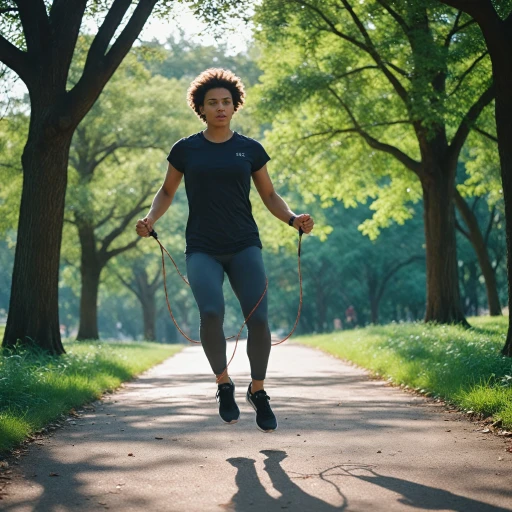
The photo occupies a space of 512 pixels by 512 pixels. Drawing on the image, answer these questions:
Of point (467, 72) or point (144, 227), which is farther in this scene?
point (467, 72)

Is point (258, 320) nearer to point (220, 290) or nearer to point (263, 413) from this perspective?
point (220, 290)

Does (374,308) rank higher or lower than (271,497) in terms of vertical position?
higher

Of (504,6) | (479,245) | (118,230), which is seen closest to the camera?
(504,6)

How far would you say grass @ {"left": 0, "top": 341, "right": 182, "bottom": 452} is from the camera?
6.75 m

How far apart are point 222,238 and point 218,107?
0.91 meters

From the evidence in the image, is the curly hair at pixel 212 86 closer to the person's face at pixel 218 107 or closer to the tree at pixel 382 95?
the person's face at pixel 218 107

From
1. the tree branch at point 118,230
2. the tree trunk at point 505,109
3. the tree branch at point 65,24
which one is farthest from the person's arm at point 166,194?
the tree branch at point 118,230

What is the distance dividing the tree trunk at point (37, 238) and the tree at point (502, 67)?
19.3ft

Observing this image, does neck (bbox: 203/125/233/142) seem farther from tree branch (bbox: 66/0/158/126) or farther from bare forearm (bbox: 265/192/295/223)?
tree branch (bbox: 66/0/158/126)

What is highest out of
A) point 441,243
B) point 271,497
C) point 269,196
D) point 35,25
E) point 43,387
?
point 35,25

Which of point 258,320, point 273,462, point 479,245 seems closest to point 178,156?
point 258,320

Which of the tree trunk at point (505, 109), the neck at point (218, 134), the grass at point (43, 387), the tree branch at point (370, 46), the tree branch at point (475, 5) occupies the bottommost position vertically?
the grass at point (43, 387)

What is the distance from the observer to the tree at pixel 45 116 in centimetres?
1257

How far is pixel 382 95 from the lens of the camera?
21719mm
